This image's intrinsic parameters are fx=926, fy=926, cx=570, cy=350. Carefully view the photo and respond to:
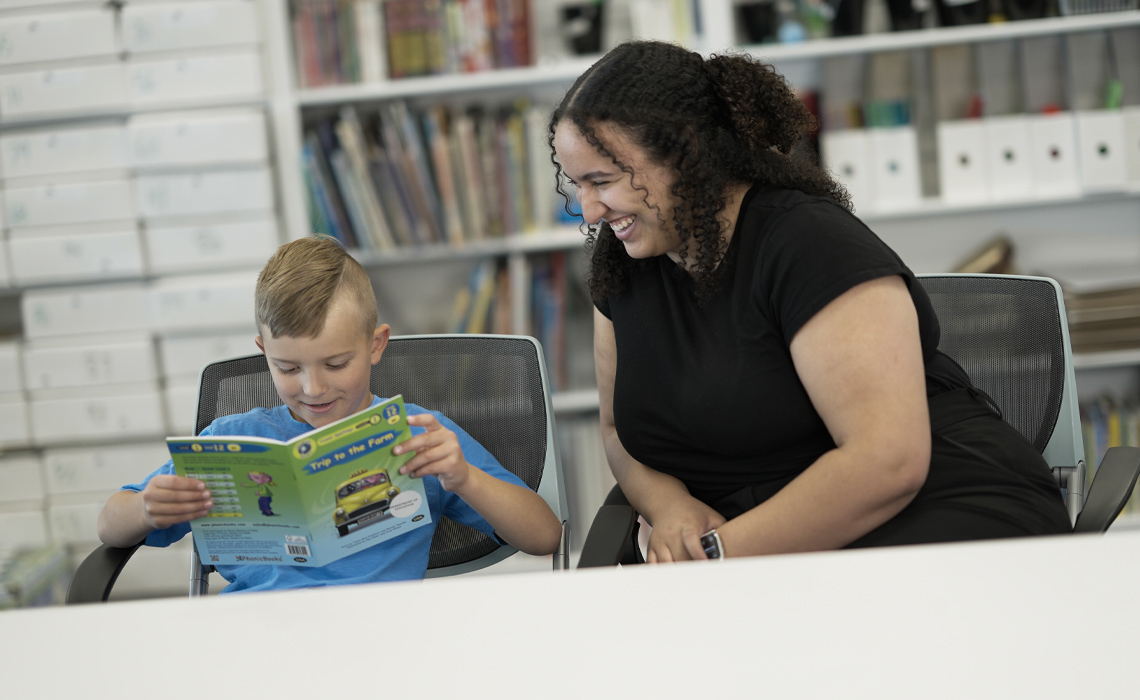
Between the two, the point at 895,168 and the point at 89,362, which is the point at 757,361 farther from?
the point at 89,362

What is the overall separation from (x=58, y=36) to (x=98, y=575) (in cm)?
164

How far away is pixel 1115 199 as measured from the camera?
2531mm

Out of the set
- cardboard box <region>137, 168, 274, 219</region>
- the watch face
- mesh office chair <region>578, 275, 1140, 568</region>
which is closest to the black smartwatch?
the watch face

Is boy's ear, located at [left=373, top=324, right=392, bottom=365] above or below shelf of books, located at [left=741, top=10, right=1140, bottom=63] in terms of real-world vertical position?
below

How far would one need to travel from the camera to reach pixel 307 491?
109cm

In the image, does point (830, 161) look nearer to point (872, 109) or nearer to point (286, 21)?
point (872, 109)

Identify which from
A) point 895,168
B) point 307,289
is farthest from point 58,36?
point 895,168

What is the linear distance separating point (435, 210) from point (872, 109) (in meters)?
1.16

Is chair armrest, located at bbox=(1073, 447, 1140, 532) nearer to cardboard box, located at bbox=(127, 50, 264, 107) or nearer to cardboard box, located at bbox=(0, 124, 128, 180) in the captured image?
cardboard box, located at bbox=(127, 50, 264, 107)

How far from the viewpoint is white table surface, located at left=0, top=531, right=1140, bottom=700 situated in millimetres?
604

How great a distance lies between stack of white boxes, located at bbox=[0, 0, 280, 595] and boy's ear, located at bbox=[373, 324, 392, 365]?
3.59 ft

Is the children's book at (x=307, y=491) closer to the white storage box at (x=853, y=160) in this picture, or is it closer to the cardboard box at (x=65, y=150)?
the cardboard box at (x=65, y=150)

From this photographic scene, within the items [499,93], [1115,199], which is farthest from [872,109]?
[499,93]

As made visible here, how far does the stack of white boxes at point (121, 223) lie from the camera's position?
2.26 m
